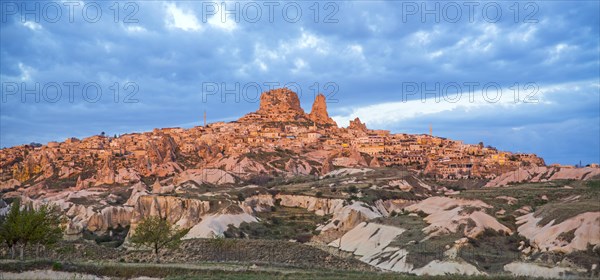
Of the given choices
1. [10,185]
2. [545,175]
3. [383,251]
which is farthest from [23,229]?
[10,185]

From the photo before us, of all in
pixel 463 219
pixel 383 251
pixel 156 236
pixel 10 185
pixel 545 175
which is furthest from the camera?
pixel 10 185

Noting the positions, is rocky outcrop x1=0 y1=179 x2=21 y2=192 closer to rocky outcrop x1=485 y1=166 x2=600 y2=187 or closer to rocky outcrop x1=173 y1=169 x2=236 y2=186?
rocky outcrop x1=173 y1=169 x2=236 y2=186

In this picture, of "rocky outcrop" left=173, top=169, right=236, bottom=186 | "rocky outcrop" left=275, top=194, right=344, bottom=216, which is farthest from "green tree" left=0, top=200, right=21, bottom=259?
"rocky outcrop" left=173, top=169, right=236, bottom=186

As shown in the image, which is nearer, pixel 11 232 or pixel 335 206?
pixel 11 232

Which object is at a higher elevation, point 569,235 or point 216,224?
point 569,235

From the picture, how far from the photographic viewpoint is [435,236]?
232 feet

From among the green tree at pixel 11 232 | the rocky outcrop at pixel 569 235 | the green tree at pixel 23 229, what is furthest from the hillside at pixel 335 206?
the green tree at pixel 11 232

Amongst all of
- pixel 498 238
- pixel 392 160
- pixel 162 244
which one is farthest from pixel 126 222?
pixel 392 160

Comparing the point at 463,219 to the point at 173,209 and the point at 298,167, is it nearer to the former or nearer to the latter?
the point at 173,209

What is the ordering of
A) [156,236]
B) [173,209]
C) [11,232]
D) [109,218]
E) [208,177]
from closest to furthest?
[11,232] → [156,236] → [173,209] → [109,218] → [208,177]

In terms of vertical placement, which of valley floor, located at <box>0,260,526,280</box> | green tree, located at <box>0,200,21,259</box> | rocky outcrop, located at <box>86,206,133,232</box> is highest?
green tree, located at <box>0,200,21,259</box>

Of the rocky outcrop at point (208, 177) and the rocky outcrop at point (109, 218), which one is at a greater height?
the rocky outcrop at point (208, 177)

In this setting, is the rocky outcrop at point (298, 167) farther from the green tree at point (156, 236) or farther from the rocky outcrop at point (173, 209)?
the green tree at point (156, 236)

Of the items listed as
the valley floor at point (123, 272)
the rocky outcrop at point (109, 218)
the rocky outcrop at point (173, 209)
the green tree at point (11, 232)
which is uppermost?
the green tree at point (11, 232)
